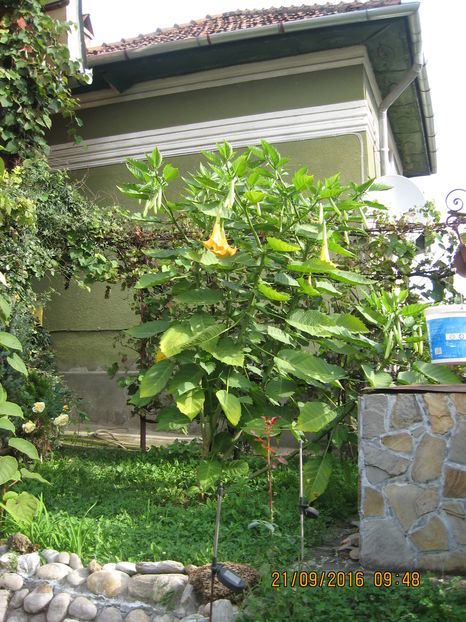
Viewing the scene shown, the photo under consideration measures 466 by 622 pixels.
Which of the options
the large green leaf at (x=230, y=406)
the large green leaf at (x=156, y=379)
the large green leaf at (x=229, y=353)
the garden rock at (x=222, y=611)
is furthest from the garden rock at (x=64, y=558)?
the large green leaf at (x=229, y=353)

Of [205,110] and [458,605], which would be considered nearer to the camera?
[458,605]

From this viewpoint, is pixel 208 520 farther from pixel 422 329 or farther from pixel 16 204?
pixel 16 204

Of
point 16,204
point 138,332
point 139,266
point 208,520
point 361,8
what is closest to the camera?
point 208,520

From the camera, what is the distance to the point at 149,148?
29.8 ft

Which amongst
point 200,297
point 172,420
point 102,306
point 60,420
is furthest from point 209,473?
point 102,306

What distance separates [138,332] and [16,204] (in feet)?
4.49

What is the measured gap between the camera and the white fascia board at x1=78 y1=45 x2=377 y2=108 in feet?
26.7

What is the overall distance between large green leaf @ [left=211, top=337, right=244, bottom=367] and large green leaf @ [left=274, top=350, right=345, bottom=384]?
238 mm

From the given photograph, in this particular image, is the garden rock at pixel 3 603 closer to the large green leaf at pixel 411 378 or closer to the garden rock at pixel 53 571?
the garden rock at pixel 53 571

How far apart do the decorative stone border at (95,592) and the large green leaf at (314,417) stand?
1090 mm

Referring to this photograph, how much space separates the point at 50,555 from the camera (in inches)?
133

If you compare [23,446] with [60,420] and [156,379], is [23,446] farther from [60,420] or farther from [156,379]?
[60,420]

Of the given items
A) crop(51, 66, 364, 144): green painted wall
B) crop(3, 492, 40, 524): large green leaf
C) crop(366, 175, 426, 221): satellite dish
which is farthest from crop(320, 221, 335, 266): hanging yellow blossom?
crop(51, 66, 364, 144): green painted wall

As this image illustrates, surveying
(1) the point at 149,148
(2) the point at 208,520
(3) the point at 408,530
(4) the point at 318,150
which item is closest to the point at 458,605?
(3) the point at 408,530
